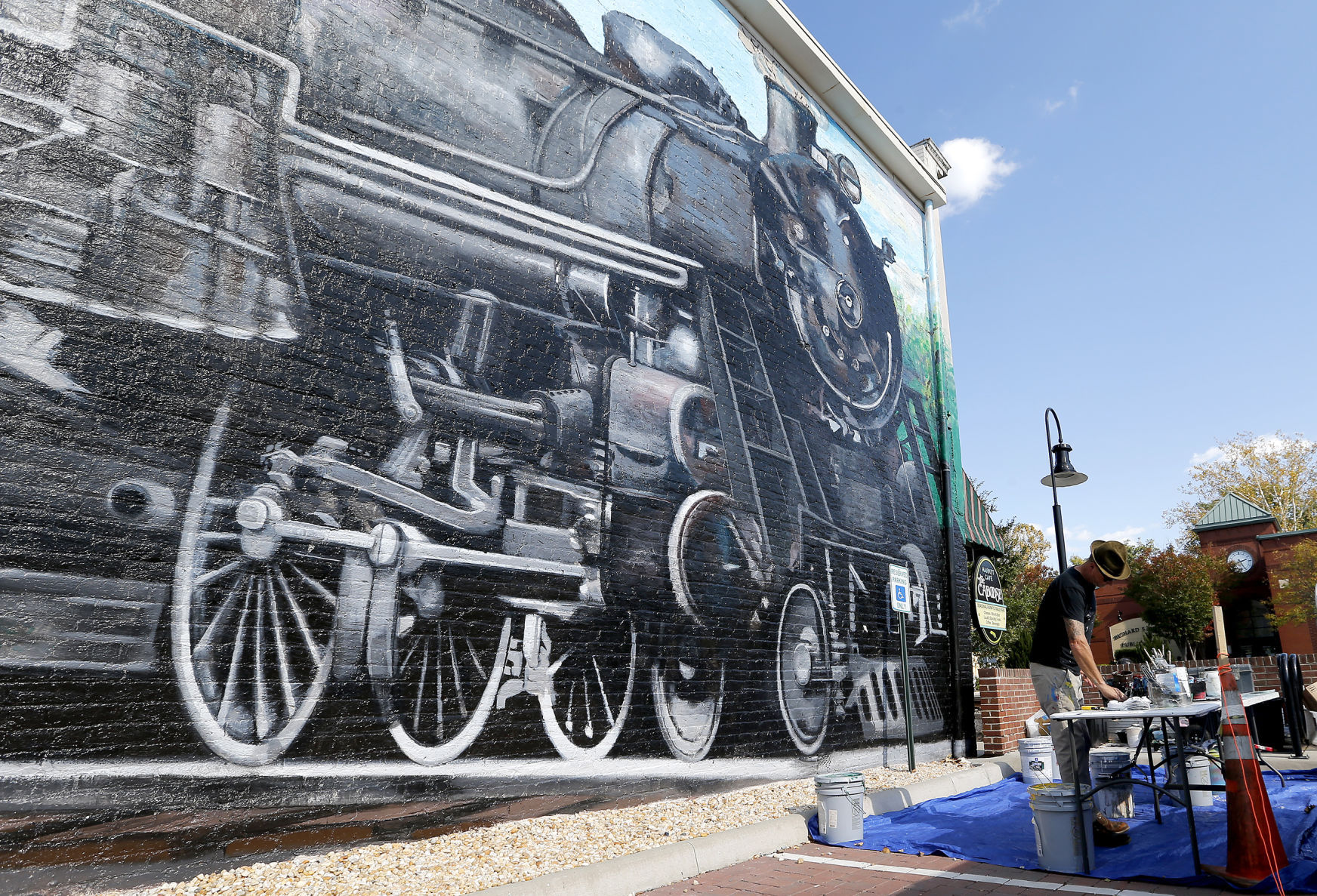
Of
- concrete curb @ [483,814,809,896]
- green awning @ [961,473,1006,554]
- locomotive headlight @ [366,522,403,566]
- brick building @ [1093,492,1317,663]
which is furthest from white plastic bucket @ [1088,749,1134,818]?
brick building @ [1093,492,1317,663]

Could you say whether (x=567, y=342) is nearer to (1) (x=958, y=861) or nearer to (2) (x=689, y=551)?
(2) (x=689, y=551)

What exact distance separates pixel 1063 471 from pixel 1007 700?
300 centimetres

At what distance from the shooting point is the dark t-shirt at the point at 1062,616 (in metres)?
5.58

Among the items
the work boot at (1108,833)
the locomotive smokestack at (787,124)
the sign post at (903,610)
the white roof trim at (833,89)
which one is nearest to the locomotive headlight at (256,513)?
the work boot at (1108,833)

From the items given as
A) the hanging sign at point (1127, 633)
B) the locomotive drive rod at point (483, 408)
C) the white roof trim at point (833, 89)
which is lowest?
the hanging sign at point (1127, 633)

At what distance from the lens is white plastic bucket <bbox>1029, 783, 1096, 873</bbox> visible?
172 inches

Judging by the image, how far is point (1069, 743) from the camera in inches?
179

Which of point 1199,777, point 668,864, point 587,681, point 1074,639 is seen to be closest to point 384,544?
point 587,681

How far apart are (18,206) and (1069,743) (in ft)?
20.3

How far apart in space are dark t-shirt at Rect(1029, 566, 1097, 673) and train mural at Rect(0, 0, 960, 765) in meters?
2.32

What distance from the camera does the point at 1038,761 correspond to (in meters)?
7.13

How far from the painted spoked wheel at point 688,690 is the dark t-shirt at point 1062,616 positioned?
2.45 metres

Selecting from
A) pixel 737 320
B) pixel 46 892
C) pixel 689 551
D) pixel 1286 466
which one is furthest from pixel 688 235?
pixel 1286 466

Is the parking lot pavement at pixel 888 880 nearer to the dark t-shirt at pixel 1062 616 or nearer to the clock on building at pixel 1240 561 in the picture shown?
Result: the dark t-shirt at pixel 1062 616
